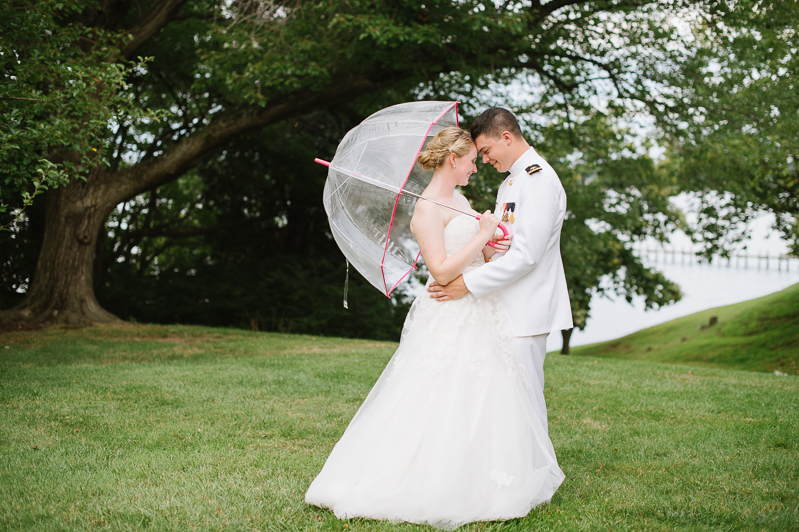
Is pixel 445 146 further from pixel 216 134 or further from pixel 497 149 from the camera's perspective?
pixel 216 134

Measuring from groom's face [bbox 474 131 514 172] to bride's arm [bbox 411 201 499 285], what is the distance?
42 centimetres

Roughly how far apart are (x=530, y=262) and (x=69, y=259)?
1105 cm

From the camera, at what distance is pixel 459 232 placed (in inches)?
144

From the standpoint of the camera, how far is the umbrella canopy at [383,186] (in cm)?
371

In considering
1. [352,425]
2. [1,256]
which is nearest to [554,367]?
[352,425]

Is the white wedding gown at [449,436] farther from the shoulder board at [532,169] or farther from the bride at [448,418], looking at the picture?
the shoulder board at [532,169]

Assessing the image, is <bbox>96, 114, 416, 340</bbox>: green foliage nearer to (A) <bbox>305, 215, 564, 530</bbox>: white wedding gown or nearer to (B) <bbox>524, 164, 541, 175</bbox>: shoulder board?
(A) <bbox>305, 215, 564, 530</bbox>: white wedding gown

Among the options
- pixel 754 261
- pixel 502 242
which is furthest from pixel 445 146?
pixel 754 261

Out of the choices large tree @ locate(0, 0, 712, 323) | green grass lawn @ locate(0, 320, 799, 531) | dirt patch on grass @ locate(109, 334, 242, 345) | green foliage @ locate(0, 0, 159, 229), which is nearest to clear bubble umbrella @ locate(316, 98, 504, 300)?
green grass lawn @ locate(0, 320, 799, 531)

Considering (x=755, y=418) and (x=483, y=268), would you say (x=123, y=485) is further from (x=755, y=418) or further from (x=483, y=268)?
(x=755, y=418)

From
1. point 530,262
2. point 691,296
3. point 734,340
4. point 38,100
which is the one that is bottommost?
point 734,340

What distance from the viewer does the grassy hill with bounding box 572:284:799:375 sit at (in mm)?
16297

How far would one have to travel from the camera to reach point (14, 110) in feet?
20.5

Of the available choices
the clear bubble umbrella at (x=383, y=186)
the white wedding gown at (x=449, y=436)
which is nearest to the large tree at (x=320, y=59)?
the clear bubble umbrella at (x=383, y=186)
